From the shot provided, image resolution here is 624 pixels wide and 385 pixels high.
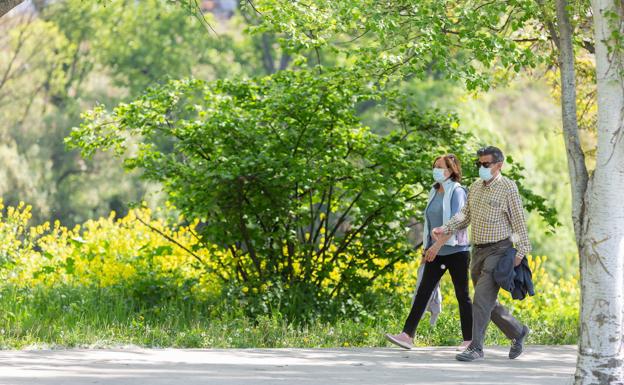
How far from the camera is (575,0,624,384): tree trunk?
6812 mm

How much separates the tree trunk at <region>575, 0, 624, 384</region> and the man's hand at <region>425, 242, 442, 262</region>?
2.53 metres

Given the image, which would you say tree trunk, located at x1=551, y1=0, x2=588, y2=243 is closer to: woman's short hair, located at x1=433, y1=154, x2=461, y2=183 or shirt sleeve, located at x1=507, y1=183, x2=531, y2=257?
shirt sleeve, located at x1=507, y1=183, x2=531, y2=257

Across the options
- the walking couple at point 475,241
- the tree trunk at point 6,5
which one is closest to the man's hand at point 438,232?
the walking couple at point 475,241

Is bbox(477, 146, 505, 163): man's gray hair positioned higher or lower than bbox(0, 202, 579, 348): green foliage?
higher

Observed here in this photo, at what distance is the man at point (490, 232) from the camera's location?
8.83 m

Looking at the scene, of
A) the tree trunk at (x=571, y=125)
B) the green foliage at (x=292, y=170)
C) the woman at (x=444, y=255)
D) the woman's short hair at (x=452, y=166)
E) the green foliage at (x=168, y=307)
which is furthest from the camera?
the green foliage at (x=292, y=170)

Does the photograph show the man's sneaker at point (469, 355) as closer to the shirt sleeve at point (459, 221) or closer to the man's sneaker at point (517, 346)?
the man's sneaker at point (517, 346)

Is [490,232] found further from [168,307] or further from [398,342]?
[168,307]

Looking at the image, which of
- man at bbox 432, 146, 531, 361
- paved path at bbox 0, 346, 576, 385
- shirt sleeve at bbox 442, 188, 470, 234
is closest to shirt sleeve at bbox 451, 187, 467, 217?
shirt sleeve at bbox 442, 188, 470, 234

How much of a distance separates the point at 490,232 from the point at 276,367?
2082mm

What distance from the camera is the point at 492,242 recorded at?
888cm

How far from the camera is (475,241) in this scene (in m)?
9.03

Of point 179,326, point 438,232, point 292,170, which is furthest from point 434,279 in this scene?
point 179,326

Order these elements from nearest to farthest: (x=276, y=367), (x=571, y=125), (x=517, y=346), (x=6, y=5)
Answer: (x=571, y=125)
(x=6, y=5)
(x=276, y=367)
(x=517, y=346)
